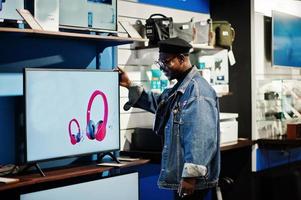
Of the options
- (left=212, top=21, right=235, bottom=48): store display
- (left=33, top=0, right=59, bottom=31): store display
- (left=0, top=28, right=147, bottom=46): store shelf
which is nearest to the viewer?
(left=0, top=28, right=147, bottom=46): store shelf

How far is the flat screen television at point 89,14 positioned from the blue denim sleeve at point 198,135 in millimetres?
772

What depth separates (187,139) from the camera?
9.21ft

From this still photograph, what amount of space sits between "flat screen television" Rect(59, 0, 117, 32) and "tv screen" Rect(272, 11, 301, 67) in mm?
2569

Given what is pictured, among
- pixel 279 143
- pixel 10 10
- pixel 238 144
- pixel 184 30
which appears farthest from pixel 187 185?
pixel 279 143

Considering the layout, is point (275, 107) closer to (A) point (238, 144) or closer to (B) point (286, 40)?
(B) point (286, 40)

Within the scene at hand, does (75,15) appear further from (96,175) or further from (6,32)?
(96,175)

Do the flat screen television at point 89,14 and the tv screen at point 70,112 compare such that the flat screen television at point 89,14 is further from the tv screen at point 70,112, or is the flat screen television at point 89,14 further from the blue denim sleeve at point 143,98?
the blue denim sleeve at point 143,98

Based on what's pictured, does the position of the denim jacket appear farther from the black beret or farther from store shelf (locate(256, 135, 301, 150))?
store shelf (locate(256, 135, 301, 150))

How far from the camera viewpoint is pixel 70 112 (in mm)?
2883

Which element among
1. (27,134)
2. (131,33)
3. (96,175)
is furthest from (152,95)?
(27,134)

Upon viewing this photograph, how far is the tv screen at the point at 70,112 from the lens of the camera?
266 cm

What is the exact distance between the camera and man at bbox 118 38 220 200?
278 cm

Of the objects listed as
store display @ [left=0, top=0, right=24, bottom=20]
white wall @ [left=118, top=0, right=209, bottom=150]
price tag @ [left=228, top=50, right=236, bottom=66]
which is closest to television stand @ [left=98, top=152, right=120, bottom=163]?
white wall @ [left=118, top=0, right=209, bottom=150]

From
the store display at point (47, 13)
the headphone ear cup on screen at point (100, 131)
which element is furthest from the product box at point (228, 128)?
the store display at point (47, 13)
